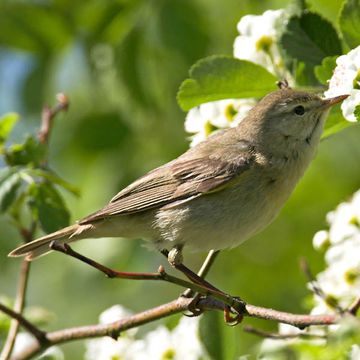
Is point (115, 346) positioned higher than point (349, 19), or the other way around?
point (349, 19)

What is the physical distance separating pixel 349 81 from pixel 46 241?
56.0 inches

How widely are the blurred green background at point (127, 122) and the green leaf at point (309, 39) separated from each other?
3.51 feet

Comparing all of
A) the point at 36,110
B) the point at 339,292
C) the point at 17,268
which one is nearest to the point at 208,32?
the point at 36,110

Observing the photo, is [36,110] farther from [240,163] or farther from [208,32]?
[240,163]

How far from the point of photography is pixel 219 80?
2.89m

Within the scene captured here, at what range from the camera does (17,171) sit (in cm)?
303

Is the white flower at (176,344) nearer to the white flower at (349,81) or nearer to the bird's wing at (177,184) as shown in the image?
the bird's wing at (177,184)

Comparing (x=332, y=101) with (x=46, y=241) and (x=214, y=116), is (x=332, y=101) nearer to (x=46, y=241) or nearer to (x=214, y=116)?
(x=214, y=116)

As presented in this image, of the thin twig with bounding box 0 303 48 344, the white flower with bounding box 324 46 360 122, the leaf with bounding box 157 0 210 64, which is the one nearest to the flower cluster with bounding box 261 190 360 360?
the white flower with bounding box 324 46 360 122

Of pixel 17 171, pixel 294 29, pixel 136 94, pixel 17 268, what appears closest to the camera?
pixel 294 29

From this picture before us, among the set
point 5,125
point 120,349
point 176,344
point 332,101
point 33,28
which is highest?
point 33,28

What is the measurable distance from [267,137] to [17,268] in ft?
11.3

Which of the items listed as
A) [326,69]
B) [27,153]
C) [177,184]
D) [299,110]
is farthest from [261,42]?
[27,153]

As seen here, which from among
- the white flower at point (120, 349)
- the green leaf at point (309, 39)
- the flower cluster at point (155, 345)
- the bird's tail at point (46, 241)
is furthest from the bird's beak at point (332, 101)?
the white flower at point (120, 349)
